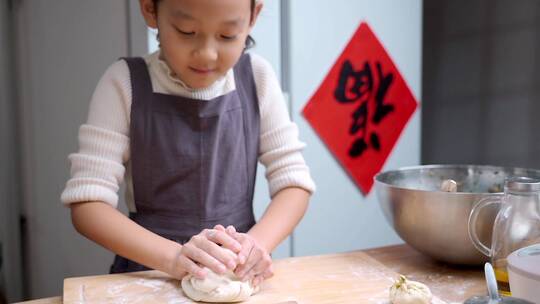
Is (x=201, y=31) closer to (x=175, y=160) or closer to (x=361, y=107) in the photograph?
(x=175, y=160)

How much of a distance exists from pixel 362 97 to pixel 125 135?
3.13 feet

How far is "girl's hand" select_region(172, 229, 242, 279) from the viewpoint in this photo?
71 centimetres

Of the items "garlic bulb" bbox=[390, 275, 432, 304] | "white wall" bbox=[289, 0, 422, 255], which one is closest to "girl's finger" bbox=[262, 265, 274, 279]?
"garlic bulb" bbox=[390, 275, 432, 304]

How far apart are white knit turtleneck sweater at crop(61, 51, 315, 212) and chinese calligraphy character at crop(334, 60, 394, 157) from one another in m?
0.67

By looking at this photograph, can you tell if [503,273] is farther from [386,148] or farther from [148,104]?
[386,148]

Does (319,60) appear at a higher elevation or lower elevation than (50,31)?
lower

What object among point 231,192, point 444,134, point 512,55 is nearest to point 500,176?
point 231,192

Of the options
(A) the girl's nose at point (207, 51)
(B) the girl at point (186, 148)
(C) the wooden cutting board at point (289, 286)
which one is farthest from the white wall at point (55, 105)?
(C) the wooden cutting board at point (289, 286)

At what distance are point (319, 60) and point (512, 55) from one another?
0.80 m

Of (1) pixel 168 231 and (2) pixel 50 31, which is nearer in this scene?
(1) pixel 168 231

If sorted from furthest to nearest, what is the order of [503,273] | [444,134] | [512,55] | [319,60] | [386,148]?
[444,134], [512,55], [386,148], [319,60], [503,273]

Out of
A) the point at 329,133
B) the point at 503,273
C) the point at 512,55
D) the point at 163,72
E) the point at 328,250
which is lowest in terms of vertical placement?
the point at 328,250

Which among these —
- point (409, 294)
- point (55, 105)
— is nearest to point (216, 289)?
point (409, 294)

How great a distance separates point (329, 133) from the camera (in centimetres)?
163
